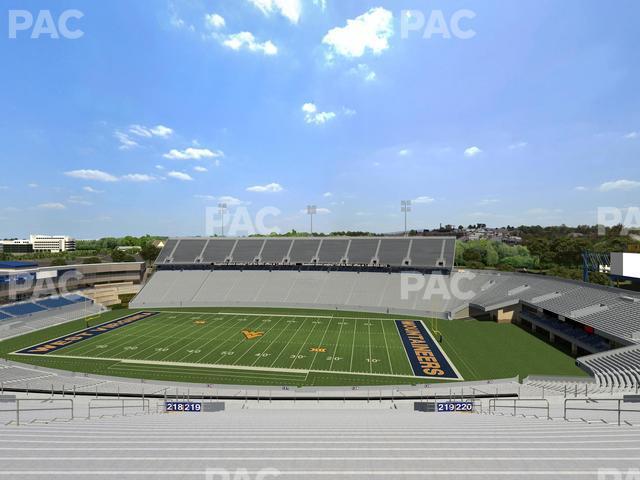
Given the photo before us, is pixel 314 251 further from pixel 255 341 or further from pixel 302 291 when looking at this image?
pixel 255 341

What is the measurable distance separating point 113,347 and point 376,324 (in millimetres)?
24469

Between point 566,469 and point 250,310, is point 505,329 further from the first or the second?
point 566,469

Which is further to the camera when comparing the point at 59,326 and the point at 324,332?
the point at 59,326

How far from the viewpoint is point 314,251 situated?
55.8m

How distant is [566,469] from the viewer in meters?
5.68

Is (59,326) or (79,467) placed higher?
(79,467)

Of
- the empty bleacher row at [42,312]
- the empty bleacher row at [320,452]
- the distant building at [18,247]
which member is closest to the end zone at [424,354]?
the empty bleacher row at [320,452]

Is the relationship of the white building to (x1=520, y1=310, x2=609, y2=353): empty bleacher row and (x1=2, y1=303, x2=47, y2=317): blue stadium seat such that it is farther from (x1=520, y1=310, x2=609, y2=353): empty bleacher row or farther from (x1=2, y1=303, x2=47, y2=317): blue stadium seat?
(x1=520, y1=310, x2=609, y2=353): empty bleacher row

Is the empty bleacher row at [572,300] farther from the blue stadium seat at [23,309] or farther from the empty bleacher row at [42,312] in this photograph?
the blue stadium seat at [23,309]

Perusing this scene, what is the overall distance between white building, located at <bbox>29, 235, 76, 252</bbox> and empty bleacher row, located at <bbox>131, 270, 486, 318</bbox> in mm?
153763

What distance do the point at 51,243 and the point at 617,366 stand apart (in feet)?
690

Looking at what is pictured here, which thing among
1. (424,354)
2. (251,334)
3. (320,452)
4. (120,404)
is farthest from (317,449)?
(251,334)

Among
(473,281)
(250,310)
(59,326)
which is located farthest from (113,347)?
(473,281)

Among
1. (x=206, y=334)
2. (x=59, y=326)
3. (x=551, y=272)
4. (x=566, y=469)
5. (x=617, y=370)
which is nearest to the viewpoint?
(x=566, y=469)
